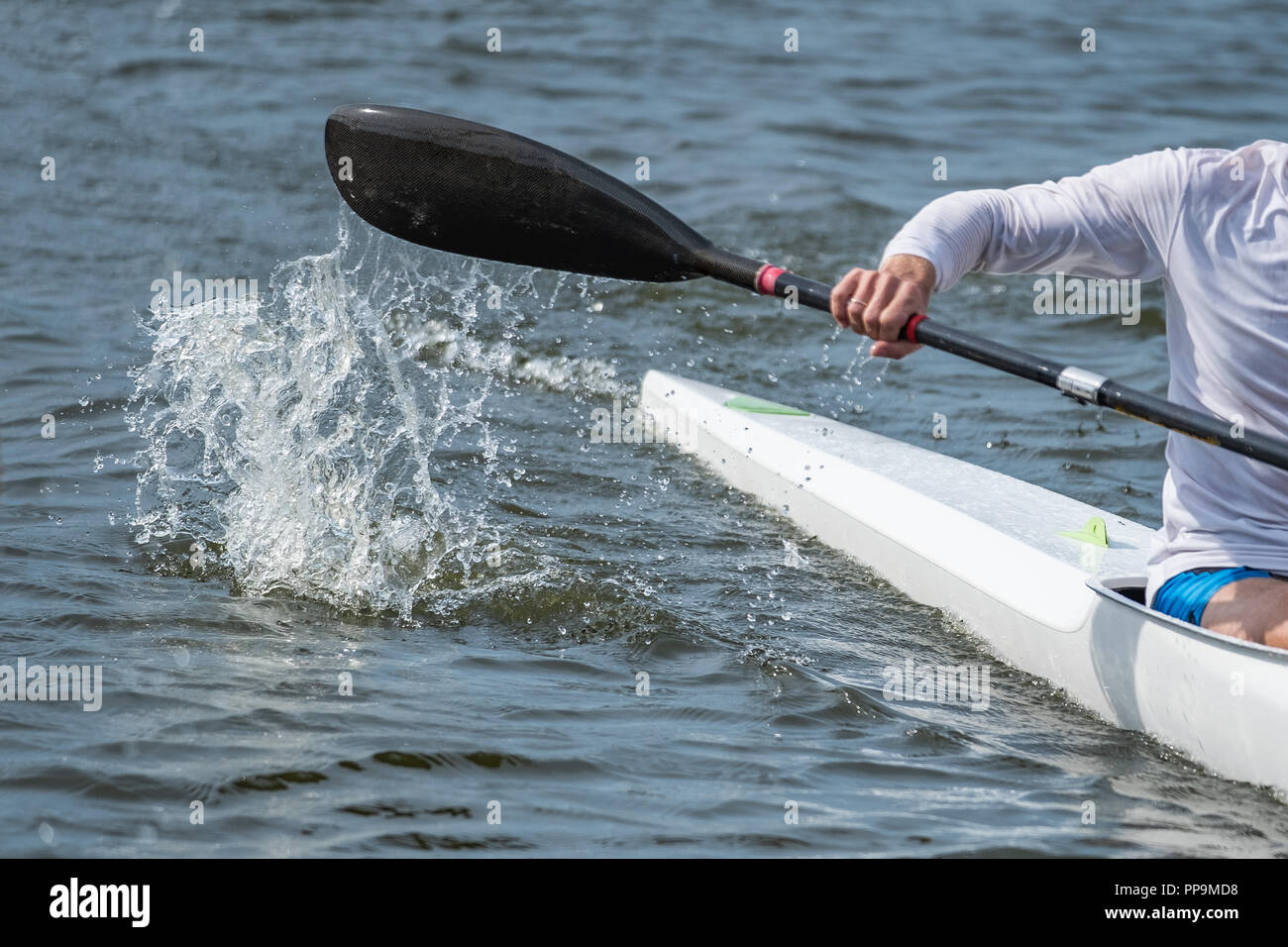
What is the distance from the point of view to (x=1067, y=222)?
10.3 feet

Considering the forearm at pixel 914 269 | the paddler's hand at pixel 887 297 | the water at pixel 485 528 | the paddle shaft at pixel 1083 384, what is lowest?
the water at pixel 485 528

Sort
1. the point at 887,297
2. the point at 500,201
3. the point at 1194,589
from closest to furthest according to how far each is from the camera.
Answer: the point at 887,297 < the point at 1194,589 < the point at 500,201

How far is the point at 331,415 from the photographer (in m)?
5.84

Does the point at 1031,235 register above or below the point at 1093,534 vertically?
above

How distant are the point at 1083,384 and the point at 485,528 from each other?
2.27 m

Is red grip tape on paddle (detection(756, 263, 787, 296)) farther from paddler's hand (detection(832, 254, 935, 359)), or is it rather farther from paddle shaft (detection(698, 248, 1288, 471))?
paddler's hand (detection(832, 254, 935, 359))

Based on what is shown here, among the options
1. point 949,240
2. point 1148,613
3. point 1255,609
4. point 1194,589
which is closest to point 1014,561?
point 1148,613

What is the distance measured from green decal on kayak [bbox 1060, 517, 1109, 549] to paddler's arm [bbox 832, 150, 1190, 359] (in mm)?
1359

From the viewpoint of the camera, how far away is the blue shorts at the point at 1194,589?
10.4ft

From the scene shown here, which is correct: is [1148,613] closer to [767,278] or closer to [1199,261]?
[1199,261]

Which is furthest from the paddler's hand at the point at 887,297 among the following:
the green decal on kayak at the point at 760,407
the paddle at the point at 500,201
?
the green decal on kayak at the point at 760,407

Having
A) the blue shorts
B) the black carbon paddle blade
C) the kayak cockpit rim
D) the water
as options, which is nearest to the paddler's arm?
the blue shorts

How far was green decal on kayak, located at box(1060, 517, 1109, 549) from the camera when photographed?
4406 mm

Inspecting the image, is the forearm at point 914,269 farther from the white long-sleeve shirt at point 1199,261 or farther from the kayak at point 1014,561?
the kayak at point 1014,561
